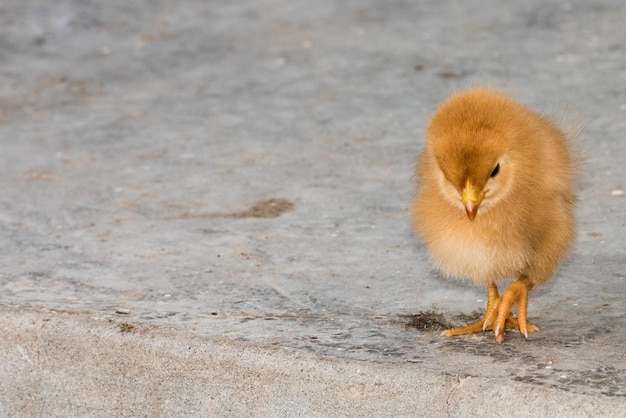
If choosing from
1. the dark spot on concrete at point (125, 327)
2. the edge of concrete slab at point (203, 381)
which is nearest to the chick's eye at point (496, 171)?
the edge of concrete slab at point (203, 381)

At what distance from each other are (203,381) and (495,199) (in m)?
1.06

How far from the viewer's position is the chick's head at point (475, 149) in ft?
10.5

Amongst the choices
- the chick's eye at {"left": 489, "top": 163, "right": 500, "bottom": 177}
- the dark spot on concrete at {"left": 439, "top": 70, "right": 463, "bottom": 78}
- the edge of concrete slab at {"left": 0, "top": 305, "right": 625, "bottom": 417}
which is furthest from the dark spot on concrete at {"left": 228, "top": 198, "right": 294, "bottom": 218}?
the dark spot on concrete at {"left": 439, "top": 70, "right": 463, "bottom": 78}

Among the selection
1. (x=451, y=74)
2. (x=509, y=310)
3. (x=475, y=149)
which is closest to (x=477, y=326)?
(x=509, y=310)

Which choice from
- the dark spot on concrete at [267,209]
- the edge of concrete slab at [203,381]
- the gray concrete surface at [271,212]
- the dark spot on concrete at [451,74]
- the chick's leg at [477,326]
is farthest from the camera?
the dark spot on concrete at [451,74]

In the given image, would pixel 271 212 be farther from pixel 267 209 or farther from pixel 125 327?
pixel 125 327

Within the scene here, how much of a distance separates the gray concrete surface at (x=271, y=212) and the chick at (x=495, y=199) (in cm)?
22

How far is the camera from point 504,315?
3.50 metres

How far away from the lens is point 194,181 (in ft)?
16.8

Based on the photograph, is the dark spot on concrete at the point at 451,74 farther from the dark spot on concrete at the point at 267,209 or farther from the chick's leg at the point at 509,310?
the chick's leg at the point at 509,310

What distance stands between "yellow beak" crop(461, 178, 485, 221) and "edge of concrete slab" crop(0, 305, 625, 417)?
470 millimetres

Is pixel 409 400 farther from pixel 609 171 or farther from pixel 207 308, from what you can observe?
pixel 609 171

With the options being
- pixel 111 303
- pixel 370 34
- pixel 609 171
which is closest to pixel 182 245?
pixel 111 303

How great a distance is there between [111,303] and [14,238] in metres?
0.80
